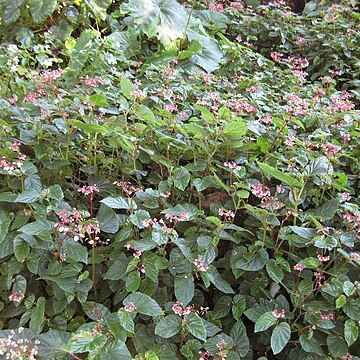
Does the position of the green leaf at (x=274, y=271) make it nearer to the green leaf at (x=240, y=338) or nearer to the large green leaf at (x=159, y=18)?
the green leaf at (x=240, y=338)

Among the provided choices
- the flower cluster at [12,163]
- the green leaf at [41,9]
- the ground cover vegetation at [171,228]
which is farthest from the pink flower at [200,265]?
the green leaf at [41,9]

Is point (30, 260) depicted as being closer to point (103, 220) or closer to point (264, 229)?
point (103, 220)

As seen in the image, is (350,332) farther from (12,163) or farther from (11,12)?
(11,12)

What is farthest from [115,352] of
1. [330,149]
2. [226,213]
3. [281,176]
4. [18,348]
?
[330,149]

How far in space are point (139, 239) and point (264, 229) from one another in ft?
0.92

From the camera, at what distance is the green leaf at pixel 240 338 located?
94cm

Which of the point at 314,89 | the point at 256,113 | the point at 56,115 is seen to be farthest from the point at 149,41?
the point at 56,115

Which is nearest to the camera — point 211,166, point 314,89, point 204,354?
point 204,354

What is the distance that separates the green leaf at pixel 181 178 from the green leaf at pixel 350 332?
45cm

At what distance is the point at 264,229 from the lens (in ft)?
3.38

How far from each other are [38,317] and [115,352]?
22 centimetres

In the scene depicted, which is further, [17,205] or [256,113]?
[256,113]

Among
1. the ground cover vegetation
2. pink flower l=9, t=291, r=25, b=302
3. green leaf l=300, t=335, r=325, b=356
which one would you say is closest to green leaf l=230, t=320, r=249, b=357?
the ground cover vegetation

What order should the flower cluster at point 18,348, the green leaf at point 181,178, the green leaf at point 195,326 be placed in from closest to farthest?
the flower cluster at point 18,348
the green leaf at point 195,326
the green leaf at point 181,178
